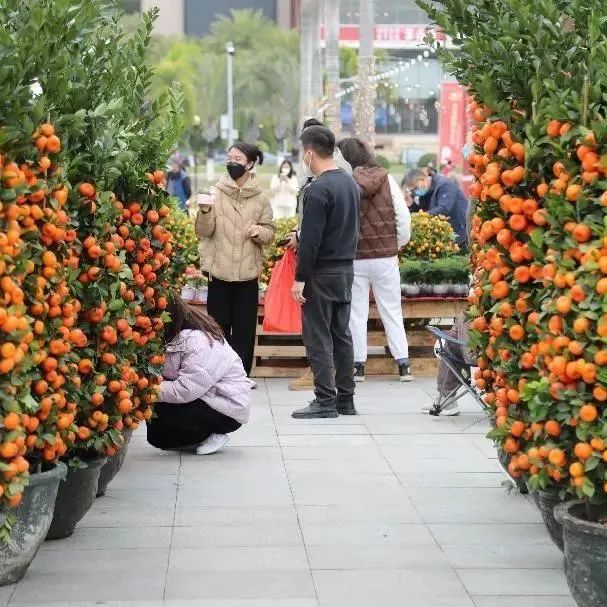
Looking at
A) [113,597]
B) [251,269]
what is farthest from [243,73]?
[113,597]

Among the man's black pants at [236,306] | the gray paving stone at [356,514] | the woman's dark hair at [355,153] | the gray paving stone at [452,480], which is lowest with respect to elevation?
the gray paving stone at [452,480]

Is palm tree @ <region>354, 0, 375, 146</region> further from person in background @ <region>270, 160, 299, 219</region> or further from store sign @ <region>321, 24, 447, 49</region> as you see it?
store sign @ <region>321, 24, 447, 49</region>

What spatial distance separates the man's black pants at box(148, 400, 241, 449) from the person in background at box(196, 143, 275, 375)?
7.85 feet

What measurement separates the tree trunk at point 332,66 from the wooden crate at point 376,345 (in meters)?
14.9

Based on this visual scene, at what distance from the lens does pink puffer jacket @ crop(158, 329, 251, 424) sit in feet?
27.2

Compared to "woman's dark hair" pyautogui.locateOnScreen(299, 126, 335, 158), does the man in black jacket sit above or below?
below

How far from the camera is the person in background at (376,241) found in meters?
10.8

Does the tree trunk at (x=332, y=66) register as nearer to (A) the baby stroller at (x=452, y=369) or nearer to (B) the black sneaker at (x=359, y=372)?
(B) the black sneaker at (x=359, y=372)

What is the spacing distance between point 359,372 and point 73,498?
540 cm

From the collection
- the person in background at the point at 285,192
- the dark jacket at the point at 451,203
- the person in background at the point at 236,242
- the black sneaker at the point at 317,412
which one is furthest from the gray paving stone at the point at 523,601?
the person in background at the point at 285,192

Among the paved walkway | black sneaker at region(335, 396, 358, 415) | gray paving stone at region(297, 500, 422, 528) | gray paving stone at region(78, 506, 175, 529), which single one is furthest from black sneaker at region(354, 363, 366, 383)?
gray paving stone at region(78, 506, 175, 529)

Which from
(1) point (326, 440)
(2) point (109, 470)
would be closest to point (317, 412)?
(1) point (326, 440)

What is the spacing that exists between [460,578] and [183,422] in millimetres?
2882

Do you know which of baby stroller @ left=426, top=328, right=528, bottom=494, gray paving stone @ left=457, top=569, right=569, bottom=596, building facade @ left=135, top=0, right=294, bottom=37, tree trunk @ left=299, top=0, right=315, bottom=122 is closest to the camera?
gray paving stone @ left=457, top=569, right=569, bottom=596
